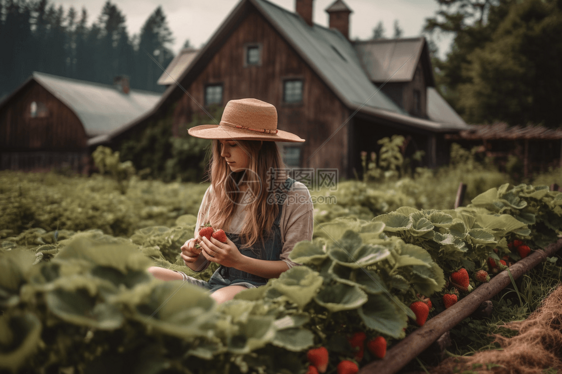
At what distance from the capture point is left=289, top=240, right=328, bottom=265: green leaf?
5.97ft

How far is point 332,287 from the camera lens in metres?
1.73

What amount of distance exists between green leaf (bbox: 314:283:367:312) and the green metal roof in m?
22.2

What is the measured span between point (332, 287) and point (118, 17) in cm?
5527

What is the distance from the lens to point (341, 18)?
19453mm

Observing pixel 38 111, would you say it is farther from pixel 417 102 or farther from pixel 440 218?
pixel 440 218

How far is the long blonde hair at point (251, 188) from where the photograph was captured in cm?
238

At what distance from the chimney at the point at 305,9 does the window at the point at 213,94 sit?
183 inches

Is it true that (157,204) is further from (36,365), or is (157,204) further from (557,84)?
(557,84)

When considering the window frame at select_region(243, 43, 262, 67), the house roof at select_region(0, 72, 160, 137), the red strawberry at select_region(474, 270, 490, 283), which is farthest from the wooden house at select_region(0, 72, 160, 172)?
the red strawberry at select_region(474, 270, 490, 283)

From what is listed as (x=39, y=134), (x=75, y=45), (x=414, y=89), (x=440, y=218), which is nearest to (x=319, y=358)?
(x=440, y=218)

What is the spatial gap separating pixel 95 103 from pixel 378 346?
25.8 metres

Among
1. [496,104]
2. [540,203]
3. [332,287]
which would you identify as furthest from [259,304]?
[496,104]

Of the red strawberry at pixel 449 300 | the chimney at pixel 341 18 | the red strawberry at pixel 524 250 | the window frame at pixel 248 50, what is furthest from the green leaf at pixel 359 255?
the chimney at pixel 341 18

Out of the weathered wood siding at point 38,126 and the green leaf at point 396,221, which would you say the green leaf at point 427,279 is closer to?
the green leaf at point 396,221
